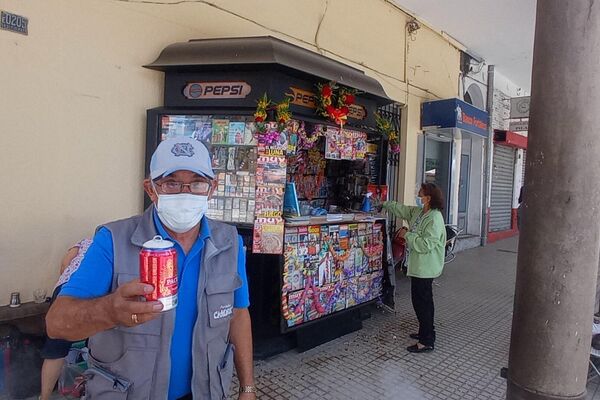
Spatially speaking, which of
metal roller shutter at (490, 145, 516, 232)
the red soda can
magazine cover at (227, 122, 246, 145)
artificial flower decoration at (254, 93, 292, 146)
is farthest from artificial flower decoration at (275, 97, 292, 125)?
metal roller shutter at (490, 145, 516, 232)

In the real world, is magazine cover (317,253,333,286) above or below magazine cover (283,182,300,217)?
below

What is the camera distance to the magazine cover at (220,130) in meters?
3.96

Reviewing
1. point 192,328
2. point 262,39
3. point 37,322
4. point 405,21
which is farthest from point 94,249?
point 405,21

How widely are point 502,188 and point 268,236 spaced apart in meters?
10.8

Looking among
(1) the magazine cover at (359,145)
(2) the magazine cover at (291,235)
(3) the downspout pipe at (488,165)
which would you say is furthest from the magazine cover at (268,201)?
(3) the downspout pipe at (488,165)

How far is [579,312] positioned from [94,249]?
2.08 metres

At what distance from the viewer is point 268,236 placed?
12.4 feet

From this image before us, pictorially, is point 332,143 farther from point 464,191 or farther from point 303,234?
point 464,191

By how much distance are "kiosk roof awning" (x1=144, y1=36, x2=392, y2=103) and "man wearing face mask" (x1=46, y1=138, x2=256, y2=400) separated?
87.5 inches

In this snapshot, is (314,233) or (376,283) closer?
(314,233)

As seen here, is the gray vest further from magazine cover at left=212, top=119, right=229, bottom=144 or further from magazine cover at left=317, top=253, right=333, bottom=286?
magazine cover at left=317, top=253, right=333, bottom=286

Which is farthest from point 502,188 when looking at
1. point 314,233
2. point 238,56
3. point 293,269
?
point 238,56

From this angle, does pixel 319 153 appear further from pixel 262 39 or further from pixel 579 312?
pixel 579 312

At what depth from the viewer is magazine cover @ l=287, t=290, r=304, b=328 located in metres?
3.91
